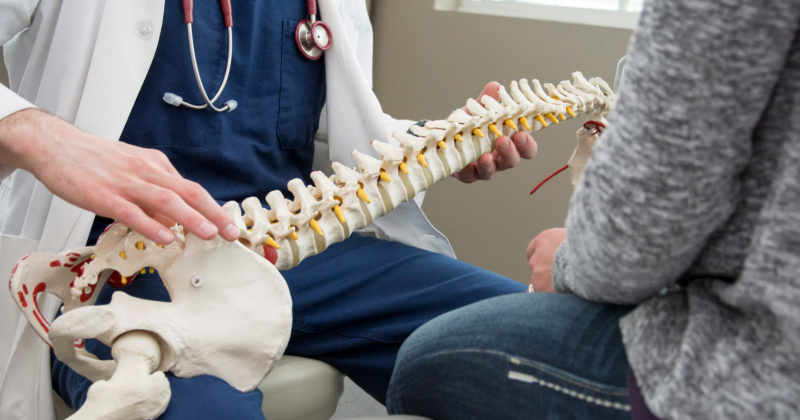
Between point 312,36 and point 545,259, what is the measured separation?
65cm

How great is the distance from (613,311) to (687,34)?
23 centimetres

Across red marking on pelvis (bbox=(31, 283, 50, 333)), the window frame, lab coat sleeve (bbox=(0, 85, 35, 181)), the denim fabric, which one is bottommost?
the denim fabric

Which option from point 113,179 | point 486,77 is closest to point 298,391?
point 113,179

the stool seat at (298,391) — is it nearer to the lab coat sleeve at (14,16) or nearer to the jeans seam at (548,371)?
the jeans seam at (548,371)

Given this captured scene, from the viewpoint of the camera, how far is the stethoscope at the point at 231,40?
0.84 metres

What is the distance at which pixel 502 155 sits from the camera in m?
0.98

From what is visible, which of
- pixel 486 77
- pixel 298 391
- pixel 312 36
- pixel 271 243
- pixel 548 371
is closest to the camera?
pixel 548 371

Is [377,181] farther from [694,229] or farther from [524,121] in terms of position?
[694,229]

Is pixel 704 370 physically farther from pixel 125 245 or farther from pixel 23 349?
pixel 23 349

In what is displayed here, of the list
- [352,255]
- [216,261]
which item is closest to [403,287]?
[352,255]

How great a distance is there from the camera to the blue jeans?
39 cm

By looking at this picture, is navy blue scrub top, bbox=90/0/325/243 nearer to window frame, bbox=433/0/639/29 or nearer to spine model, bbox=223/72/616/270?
spine model, bbox=223/72/616/270

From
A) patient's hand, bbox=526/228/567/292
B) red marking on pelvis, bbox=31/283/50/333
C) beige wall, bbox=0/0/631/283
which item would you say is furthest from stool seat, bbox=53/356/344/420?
beige wall, bbox=0/0/631/283

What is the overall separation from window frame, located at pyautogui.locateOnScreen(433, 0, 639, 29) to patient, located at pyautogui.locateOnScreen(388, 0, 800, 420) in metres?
1.33
